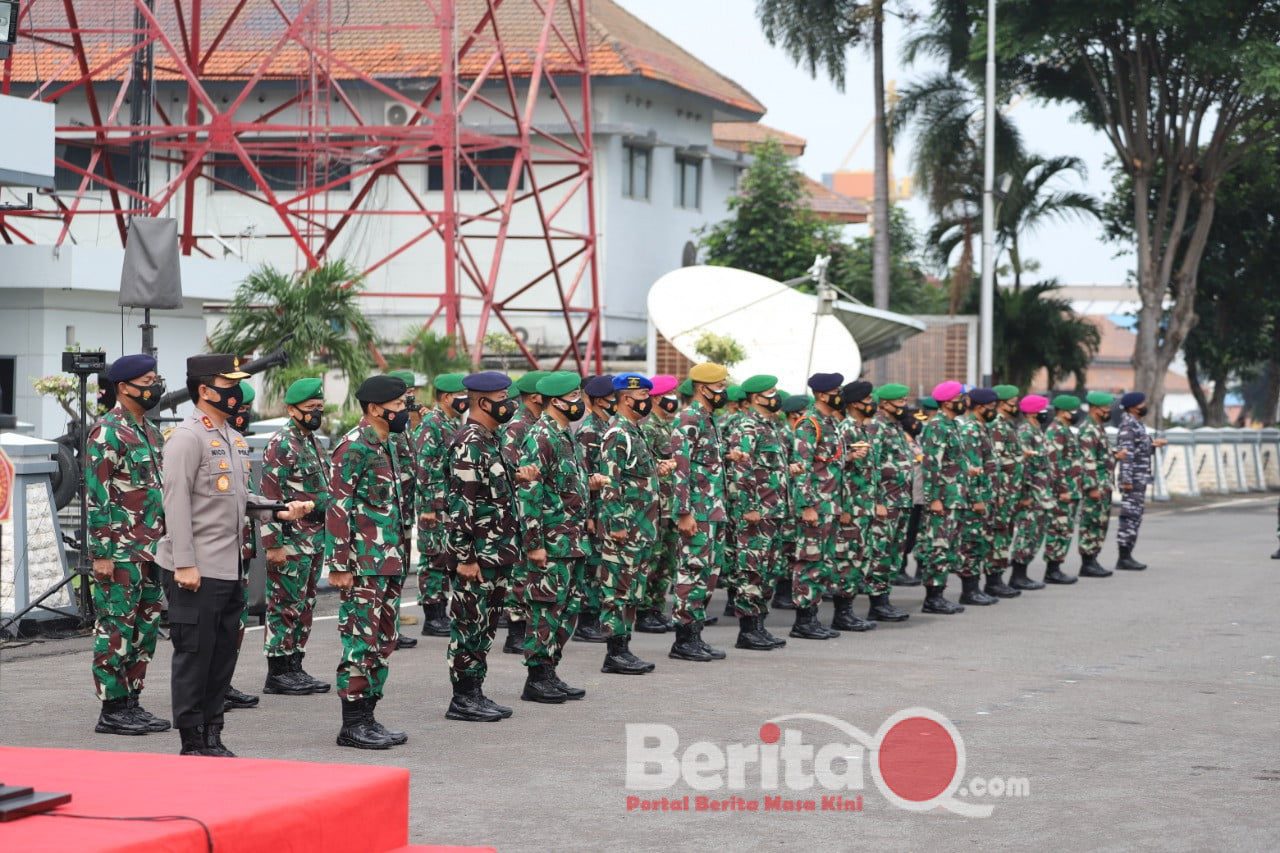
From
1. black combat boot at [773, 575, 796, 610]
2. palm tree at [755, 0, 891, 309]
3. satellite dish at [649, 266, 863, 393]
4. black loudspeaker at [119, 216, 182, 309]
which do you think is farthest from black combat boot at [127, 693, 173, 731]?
palm tree at [755, 0, 891, 309]

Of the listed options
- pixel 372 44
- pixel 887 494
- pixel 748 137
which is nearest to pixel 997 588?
pixel 887 494

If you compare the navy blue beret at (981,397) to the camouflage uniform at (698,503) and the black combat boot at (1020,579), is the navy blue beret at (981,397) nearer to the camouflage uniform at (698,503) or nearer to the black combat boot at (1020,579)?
the black combat boot at (1020,579)

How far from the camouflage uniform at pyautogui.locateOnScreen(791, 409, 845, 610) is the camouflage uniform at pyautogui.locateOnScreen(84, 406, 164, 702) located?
5.39 m

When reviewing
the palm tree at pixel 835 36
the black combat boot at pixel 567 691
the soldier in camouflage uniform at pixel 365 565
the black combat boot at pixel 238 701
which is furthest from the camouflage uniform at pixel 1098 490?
the palm tree at pixel 835 36

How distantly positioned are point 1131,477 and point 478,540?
11587mm

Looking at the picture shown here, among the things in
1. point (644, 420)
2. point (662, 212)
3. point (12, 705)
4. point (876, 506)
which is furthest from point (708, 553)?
point (662, 212)

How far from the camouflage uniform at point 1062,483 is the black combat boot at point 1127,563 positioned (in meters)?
1.50

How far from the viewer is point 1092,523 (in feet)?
60.8

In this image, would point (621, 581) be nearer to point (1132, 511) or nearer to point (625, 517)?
point (625, 517)

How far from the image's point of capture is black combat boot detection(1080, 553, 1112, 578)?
726 inches

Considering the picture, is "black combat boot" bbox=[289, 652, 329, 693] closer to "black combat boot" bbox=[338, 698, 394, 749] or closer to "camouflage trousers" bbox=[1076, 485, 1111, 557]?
"black combat boot" bbox=[338, 698, 394, 749]

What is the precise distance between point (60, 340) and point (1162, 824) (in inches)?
656

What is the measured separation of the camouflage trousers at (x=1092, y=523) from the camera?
18.5m

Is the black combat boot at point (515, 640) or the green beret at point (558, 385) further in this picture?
the black combat boot at point (515, 640)
